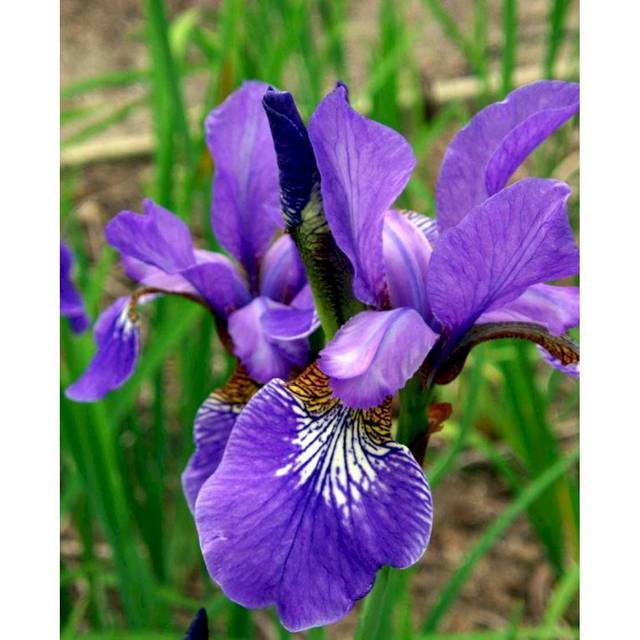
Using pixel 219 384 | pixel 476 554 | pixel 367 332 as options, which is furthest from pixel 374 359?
pixel 219 384

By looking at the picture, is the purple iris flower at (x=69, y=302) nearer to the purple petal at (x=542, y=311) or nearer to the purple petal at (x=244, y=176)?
the purple petal at (x=244, y=176)

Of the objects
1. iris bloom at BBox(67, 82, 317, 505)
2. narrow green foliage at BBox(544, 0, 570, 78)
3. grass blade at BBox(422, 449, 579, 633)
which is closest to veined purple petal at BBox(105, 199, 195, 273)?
iris bloom at BBox(67, 82, 317, 505)

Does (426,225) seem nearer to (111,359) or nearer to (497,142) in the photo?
(497,142)

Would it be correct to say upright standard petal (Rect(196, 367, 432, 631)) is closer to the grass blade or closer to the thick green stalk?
the thick green stalk

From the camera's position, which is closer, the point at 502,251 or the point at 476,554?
the point at 502,251

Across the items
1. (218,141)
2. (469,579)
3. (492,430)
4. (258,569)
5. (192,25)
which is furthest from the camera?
(492,430)
